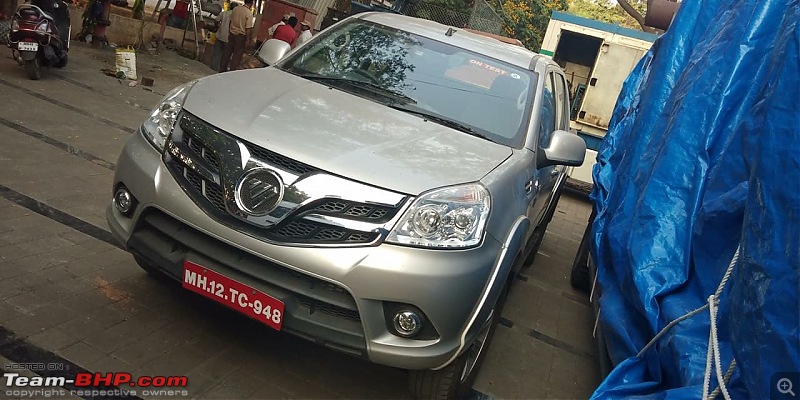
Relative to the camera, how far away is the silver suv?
2.67m

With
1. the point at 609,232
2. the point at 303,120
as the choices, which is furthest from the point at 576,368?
the point at 303,120

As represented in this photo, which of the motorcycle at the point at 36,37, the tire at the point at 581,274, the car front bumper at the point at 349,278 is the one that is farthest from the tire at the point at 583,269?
the motorcycle at the point at 36,37

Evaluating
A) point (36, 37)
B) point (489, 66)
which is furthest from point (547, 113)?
point (36, 37)

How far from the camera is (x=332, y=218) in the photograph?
2.68m

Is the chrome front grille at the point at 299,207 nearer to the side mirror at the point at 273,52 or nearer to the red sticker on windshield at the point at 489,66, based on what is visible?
the side mirror at the point at 273,52

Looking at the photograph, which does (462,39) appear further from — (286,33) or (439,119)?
(286,33)

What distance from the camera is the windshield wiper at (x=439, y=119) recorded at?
3.62 metres

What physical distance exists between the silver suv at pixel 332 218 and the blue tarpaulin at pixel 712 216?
66 cm

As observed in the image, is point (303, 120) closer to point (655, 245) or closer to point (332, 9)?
point (655, 245)

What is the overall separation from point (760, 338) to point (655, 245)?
4.22ft

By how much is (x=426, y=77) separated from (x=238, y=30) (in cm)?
964

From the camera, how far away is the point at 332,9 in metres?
17.5

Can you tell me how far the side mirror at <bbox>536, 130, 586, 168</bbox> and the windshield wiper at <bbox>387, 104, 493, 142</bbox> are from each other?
45 cm

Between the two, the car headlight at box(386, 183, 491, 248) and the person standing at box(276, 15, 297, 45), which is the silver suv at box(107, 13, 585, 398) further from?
the person standing at box(276, 15, 297, 45)
